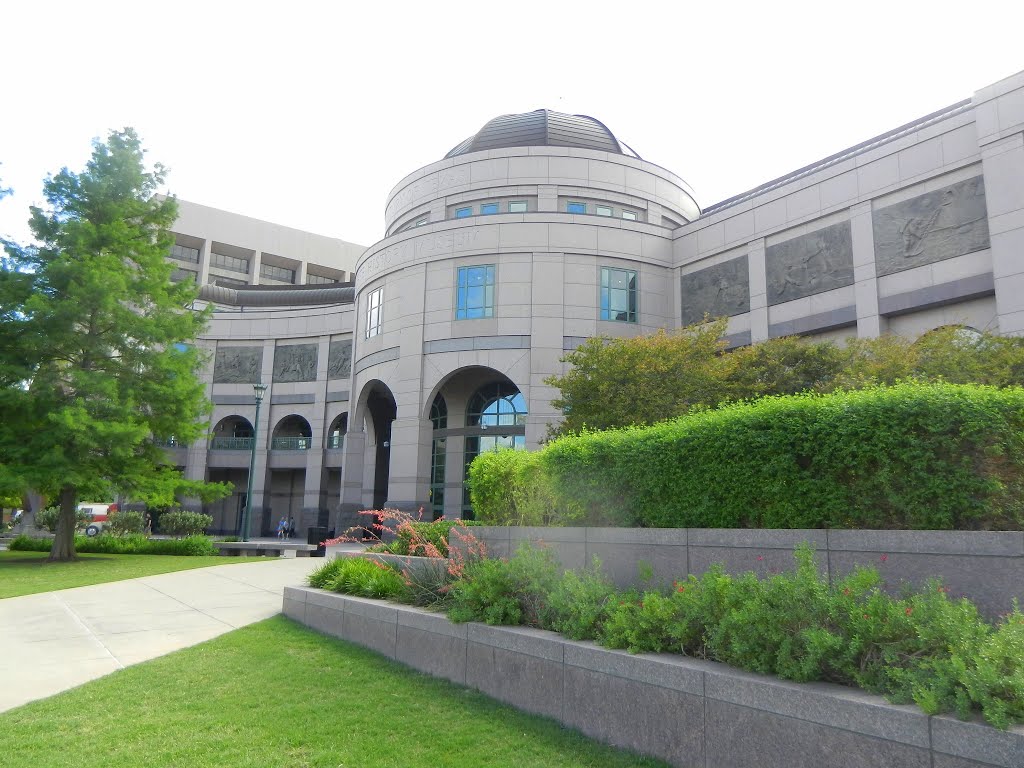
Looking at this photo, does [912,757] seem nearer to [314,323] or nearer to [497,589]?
[497,589]

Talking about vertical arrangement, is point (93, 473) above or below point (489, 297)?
below

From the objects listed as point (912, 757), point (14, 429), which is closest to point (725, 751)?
point (912, 757)

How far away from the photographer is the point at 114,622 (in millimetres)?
11273

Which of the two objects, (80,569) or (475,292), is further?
(475,292)

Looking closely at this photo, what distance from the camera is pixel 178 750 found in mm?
5574

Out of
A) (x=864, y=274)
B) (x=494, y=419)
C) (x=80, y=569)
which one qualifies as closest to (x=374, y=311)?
(x=494, y=419)

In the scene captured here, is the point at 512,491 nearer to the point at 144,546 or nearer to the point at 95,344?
the point at 95,344

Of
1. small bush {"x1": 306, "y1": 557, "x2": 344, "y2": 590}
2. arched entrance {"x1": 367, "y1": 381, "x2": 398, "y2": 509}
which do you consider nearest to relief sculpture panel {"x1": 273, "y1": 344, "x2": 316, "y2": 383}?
arched entrance {"x1": 367, "y1": 381, "x2": 398, "y2": 509}

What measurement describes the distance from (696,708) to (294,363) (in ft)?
150

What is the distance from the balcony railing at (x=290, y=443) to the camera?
4706 cm

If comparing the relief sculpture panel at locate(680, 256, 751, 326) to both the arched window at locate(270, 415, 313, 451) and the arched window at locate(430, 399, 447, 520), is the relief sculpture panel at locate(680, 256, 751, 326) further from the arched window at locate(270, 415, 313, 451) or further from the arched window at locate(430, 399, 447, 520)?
the arched window at locate(270, 415, 313, 451)

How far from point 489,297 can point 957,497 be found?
25.3m

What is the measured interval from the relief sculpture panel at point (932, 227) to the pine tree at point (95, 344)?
23.0 meters

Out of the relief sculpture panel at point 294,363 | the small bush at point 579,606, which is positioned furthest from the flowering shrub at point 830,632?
the relief sculpture panel at point 294,363
